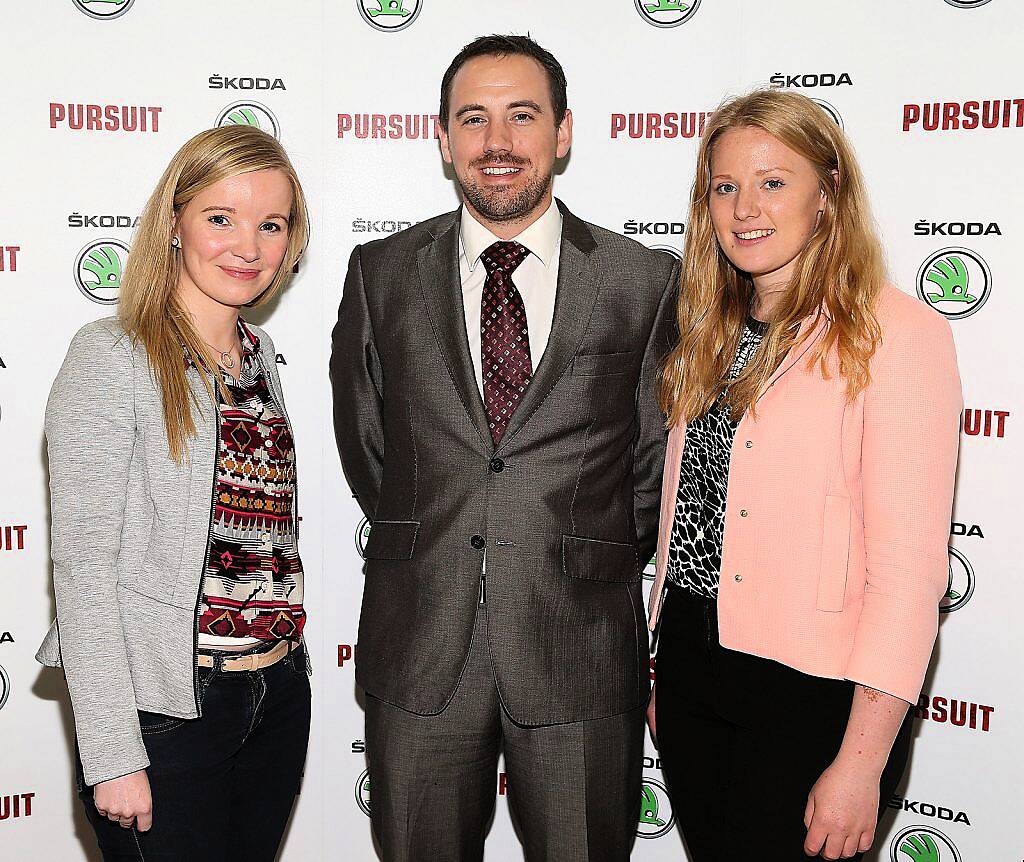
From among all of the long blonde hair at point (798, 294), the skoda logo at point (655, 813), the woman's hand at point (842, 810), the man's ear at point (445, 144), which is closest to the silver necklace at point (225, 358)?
the man's ear at point (445, 144)

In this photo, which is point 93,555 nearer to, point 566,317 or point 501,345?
point 501,345

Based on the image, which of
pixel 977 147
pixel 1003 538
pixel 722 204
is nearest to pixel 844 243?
pixel 722 204

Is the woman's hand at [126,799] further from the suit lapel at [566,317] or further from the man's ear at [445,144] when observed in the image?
the man's ear at [445,144]

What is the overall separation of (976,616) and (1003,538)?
249 millimetres

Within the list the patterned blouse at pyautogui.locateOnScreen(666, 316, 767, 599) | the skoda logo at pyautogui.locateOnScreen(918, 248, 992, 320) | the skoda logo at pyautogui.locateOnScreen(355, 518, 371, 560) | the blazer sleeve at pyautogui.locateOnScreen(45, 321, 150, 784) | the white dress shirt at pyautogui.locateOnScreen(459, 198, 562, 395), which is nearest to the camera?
the blazer sleeve at pyautogui.locateOnScreen(45, 321, 150, 784)

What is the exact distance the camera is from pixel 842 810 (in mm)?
1702

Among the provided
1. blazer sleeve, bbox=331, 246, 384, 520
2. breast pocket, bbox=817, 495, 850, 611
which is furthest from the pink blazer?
blazer sleeve, bbox=331, 246, 384, 520

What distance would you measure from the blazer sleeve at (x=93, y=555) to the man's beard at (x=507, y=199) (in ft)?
3.02

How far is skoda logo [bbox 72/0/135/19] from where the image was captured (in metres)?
2.70

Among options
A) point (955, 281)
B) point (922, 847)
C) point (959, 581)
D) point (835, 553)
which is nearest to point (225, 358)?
point (835, 553)

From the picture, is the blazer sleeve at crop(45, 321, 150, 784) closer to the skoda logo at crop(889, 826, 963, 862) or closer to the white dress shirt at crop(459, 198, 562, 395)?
the white dress shirt at crop(459, 198, 562, 395)

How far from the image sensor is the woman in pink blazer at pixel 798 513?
170cm

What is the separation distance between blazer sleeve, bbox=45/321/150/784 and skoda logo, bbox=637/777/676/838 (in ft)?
6.10

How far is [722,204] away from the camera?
202 cm
